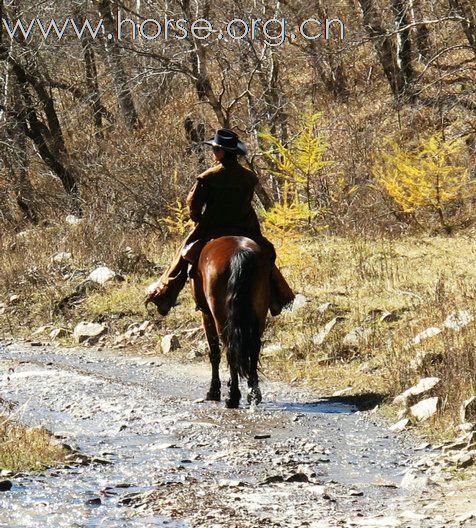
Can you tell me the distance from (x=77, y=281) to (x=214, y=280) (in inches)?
285

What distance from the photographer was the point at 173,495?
6395 mm

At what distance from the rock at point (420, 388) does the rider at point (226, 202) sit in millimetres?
1662

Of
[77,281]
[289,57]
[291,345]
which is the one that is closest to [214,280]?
[291,345]

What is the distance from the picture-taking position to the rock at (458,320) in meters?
10.0

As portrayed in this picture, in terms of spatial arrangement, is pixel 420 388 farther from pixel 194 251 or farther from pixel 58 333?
pixel 58 333

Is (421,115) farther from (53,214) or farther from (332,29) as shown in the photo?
(53,214)

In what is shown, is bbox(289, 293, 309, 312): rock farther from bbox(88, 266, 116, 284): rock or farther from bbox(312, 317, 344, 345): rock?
bbox(88, 266, 116, 284): rock

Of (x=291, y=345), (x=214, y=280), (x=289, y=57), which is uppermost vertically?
(x=289, y=57)

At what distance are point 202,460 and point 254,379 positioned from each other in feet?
6.08

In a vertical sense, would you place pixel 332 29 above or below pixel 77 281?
above

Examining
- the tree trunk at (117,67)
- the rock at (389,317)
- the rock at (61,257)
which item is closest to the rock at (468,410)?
Result: the rock at (389,317)

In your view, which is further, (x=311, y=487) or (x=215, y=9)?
(x=215, y=9)

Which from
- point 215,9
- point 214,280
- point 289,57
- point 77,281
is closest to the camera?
point 214,280

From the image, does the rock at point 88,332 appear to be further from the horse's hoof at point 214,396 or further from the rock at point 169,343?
the horse's hoof at point 214,396
